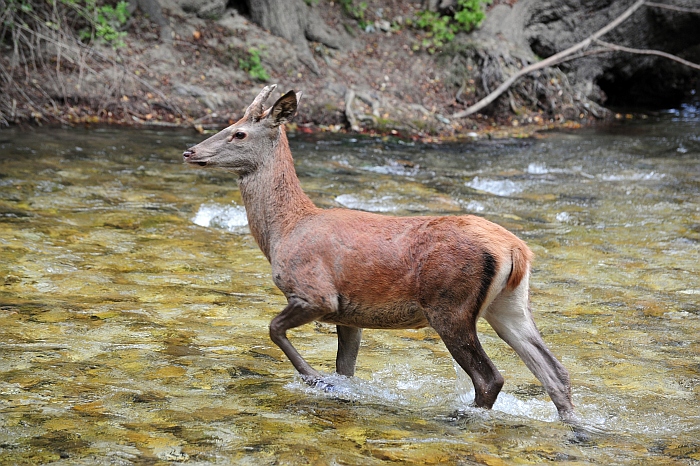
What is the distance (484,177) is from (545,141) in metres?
4.04

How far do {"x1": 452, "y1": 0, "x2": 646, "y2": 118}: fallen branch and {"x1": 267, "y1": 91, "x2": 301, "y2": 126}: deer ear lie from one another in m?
13.0

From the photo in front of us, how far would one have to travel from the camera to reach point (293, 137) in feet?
52.8

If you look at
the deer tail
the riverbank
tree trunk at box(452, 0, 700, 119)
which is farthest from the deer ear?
tree trunk at box(452, 0, 700, 119)

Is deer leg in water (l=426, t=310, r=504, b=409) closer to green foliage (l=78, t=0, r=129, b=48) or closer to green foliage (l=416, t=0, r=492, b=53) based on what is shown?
green foliage (l=78, t=0, r=129, b=48)

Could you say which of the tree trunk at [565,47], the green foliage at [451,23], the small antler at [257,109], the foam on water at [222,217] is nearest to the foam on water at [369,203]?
the foam on water at [222,217]

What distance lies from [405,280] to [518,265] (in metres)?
0.71

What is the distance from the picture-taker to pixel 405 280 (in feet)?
16.9

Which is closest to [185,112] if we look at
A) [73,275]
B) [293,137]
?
[293,137]

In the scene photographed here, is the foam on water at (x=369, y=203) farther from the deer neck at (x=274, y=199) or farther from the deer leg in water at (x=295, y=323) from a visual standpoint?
the deer leg in water at (x=295, y=323)

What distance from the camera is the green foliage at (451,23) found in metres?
20.5

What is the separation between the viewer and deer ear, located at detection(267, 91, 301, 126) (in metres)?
5.76

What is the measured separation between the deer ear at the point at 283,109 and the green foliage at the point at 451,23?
15.5 m

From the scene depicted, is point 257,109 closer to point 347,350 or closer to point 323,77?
point 347,350

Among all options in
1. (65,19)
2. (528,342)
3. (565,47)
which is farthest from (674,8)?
(528,342)
